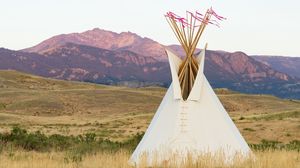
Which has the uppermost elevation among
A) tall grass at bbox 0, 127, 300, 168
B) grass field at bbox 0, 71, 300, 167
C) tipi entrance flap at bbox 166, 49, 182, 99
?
tipi entrance flap at bbox 166, 49, 182, 99

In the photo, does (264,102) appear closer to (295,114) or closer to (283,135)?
(295,114)

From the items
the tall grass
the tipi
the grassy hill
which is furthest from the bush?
the grassy hill

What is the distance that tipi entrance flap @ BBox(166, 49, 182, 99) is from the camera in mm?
13172

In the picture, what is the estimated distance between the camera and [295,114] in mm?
48906

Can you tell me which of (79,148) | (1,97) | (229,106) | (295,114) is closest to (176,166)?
(79,148)

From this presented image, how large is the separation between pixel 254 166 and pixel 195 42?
400cm

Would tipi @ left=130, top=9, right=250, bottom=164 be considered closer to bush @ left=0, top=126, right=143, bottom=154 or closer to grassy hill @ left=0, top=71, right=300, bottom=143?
bush @ left=0, top=126, right=143, bottom=154

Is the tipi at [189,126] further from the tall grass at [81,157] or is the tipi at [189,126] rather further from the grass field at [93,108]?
the grass field at [93,108]

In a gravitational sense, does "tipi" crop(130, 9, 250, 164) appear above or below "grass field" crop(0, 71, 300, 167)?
above

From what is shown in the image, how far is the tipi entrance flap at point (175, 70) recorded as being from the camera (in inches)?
519

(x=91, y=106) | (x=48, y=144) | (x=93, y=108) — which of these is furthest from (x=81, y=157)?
(x=91, y=106)

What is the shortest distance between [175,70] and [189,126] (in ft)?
5.39

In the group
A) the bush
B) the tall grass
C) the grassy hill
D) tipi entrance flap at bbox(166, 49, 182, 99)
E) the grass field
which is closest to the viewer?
the tall grass

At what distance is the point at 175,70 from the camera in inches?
536
